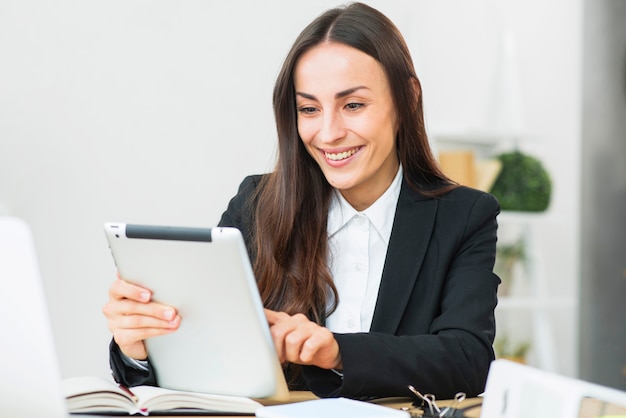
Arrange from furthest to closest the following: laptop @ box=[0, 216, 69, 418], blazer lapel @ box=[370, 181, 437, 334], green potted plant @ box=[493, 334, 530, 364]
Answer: green potted plant @ box=[493, 334, 530, 364], blazer lapel @ box=[370, 181, 437, 334], laptop @ box=[0, 216, 69, 418]

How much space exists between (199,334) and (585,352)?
4.00 m

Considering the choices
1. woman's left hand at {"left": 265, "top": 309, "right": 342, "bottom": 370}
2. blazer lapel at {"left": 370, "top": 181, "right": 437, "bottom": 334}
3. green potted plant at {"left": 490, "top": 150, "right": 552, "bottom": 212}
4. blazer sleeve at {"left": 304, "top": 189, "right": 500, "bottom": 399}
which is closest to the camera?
woman's left hand at {"left": 265, "top": 309, "right": 342, "bottom": 370}

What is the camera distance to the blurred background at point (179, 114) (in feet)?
9.23

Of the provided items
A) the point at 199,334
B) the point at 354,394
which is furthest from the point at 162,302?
the point at 354,394

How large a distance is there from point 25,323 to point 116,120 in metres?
2.14

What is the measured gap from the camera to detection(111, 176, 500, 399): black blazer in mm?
1443

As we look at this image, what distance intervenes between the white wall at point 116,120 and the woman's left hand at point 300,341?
1.68 m

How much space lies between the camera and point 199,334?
1307 millimetres

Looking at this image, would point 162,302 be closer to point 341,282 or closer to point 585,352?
point 341,282

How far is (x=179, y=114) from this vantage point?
3.10m

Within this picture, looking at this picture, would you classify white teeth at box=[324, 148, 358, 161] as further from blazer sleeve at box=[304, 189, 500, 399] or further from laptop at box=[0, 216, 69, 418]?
laptop at box=[0, 216, 69, 418]

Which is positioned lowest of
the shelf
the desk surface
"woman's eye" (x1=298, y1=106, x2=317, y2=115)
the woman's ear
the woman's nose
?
the shelf

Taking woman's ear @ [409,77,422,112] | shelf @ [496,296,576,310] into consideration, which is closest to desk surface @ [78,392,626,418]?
woman's ear @ [409,77,422,112]

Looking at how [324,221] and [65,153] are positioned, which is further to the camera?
[65,153]
